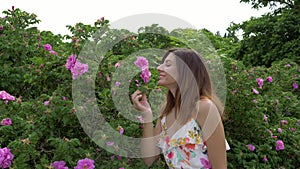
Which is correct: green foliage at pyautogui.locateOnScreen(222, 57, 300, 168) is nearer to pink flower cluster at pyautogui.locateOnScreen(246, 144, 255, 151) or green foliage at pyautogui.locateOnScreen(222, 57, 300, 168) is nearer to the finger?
pink flower cluster at pyautogui.locateOnScreen(246, 144, 255, 151)

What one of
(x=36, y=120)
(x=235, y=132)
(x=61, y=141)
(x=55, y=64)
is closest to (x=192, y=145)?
(x=61, y=141)

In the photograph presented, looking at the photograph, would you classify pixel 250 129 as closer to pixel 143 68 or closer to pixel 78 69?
pixel 143 68

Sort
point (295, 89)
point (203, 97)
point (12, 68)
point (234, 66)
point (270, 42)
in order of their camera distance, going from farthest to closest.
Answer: point (270, 42) → point (295, 89) → point (234, 66) → point (12, 68) → point (203, 97)

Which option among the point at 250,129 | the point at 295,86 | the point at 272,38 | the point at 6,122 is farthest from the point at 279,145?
the point at 272,38

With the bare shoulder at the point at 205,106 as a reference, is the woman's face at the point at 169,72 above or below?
above

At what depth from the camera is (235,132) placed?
11.4 feet

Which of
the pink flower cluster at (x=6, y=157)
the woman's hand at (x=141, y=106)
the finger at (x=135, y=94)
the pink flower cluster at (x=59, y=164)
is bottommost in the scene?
the pink flower cluster at (x=59, y=164)

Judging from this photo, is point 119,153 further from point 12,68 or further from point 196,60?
A: point 12,68

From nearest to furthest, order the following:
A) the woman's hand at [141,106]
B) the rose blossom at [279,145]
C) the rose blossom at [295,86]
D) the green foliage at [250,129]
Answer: the woman's hand at [141,106]
the green foliage at [250,129]
the rose blossom at [279,145]
the rose blossom at [295,86]

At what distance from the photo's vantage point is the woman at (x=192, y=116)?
1.97 metres

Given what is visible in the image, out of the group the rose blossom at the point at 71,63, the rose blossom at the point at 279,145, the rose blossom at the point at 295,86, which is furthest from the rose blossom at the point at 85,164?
the rose blossom at the point at 295,86

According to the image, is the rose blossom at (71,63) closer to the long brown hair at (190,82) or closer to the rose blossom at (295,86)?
the long brown hair at (190,82)

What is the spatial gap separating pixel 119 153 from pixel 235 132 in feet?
5.42

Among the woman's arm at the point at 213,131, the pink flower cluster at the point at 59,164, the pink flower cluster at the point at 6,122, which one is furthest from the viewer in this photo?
the pink flower cluster at the point at 6,122
